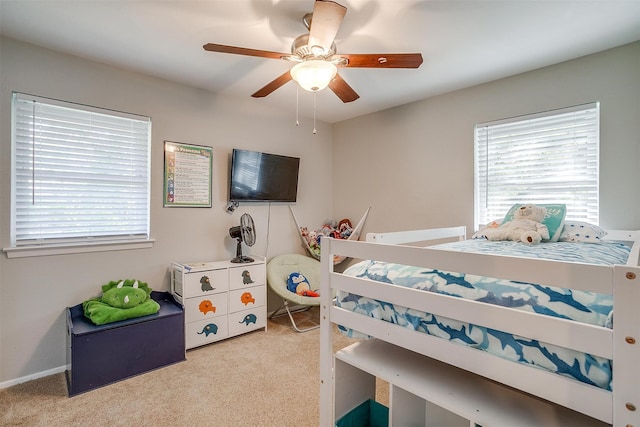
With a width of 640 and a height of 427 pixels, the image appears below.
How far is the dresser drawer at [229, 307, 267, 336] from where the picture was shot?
2.86 m

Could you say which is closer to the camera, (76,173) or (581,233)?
(581,233)

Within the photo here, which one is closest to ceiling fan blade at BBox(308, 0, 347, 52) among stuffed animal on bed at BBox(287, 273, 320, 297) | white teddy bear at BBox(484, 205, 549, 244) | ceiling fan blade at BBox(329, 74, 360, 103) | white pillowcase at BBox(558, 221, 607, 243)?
ceiling fan blade at BBox(329, 74, 360, 103)

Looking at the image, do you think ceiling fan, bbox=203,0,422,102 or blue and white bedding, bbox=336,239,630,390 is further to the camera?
ceiling fan, bbox=203,0,422,102

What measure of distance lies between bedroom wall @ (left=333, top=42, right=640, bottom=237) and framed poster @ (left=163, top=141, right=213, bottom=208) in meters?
1.76

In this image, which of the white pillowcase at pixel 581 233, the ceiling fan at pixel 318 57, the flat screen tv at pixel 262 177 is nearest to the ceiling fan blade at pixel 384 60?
the ceiling fan at pixel 318 57

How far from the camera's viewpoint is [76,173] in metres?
2.39

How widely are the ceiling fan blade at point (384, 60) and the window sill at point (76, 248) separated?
7.30ft

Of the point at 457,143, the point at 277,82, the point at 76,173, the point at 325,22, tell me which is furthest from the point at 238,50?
the point at 457,143

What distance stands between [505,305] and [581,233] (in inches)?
61.4

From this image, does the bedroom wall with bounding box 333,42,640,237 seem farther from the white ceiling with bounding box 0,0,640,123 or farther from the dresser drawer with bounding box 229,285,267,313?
the dresser drawer with bounding box 229,285,267,313

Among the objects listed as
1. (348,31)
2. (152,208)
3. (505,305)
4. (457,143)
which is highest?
(348,31)

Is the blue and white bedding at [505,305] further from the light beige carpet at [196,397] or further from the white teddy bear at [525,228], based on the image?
the light beige carpet at [196,397]

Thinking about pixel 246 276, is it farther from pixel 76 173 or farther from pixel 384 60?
pixel 384 60

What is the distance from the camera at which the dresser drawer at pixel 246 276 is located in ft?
9.41
